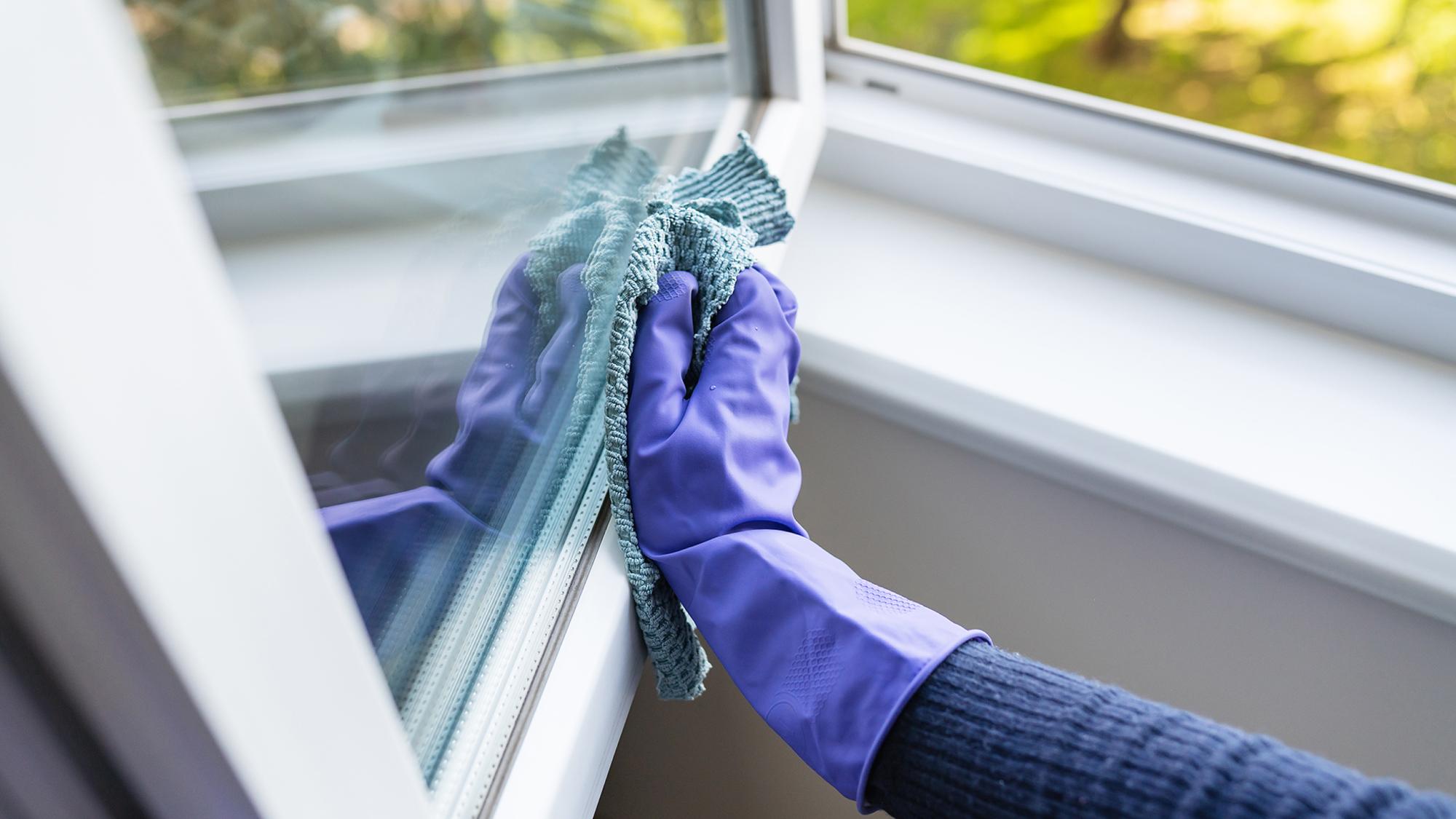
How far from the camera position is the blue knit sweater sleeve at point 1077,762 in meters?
0.36

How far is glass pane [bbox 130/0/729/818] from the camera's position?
31cm

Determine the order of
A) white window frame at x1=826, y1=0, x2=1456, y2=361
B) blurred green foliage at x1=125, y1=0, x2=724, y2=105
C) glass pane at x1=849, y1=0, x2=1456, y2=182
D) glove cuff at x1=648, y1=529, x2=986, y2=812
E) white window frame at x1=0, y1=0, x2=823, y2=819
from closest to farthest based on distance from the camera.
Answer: white window frame at x1=0, y1=0, x2=823, y2=819
blurred green foliage at x1=125, y1=0, x2=724, y2=105
glove cuff at x1=648, y1=529, x2=986, y2=812
white window frame at x1=826, y1=0, x2=1456, y2=361
glass pane at x1=849, y1=0, x2=1456, y2=182

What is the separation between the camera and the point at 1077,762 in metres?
0.39

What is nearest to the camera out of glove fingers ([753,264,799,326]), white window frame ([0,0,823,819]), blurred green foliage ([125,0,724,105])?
white window frame ([0,0,823,819])

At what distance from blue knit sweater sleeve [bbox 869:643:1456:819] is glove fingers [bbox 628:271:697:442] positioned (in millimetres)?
177

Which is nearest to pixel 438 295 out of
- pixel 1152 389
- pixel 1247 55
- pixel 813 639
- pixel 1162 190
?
pixel 813 639

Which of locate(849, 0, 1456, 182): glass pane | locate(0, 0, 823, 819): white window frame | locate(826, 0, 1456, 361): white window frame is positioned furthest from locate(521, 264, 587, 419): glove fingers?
locate(849, 0, 1456, 182): glass pane

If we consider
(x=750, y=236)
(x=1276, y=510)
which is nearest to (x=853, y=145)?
(x=750, y=236)

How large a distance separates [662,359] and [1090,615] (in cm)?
45

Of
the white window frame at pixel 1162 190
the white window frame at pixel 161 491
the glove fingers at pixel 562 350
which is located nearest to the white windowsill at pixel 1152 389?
the white window frame at pixel 1162 190

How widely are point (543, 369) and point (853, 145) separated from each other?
455mm

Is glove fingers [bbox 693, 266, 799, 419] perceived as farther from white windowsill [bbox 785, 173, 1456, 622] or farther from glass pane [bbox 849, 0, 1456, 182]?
glass pane [bbox 849, 0, 1456, 182]

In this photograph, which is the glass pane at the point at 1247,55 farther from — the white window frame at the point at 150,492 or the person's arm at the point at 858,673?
the white window frame at the point at 150,492

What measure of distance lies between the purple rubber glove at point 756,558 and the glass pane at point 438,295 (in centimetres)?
5
